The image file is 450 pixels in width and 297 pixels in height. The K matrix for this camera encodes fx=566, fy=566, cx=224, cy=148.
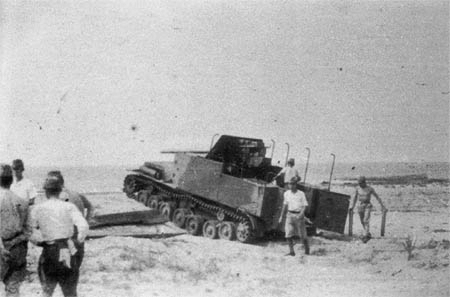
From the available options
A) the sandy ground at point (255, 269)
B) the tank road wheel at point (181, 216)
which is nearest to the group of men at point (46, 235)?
the sandy ground at point (255, 269)

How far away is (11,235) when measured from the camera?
6.27 metres

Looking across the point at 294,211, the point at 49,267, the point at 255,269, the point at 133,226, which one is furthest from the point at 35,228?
the point at 133,226

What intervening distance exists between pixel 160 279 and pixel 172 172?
792 centimetres

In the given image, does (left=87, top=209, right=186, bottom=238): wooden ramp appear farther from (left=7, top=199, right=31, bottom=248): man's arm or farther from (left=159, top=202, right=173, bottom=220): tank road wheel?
(left=7, top=199, right=31, bottom=248): man's arm

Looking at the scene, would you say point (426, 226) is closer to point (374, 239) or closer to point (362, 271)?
point (374, 239)

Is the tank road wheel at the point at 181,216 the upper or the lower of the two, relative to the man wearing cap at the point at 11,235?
lower

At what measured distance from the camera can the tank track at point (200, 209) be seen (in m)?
13.8

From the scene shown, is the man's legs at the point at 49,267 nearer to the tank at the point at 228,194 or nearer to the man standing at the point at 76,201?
the man standing at the point at 76,201

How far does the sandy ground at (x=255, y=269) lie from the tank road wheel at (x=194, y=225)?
3.48 feet

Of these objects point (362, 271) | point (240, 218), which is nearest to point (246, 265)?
point (362, 271)

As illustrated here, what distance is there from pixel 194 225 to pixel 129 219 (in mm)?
1828

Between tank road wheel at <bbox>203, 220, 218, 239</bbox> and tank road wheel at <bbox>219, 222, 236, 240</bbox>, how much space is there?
6.2 inches

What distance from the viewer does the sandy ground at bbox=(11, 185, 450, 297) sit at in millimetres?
7848

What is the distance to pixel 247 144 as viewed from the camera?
1574 cm
